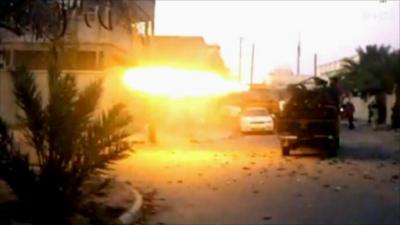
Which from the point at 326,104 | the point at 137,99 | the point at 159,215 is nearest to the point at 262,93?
the point at 137,99

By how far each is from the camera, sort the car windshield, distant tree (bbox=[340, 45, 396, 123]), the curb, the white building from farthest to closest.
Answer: the white building
distant tree (bbox=[340, 45, 396, 123])
the car windshield
the curb

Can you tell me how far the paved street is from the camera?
11.7 meters

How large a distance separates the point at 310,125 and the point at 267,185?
30.1 ft

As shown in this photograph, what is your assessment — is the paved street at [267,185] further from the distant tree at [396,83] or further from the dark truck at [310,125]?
the distant tree at [396,83]

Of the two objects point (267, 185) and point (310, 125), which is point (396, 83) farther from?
point (267, 185)

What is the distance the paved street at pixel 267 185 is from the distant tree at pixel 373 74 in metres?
27.7

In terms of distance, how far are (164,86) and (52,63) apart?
2749 cm

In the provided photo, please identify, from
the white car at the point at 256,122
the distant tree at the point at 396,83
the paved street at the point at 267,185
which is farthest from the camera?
the distant tree at the point at 396,83

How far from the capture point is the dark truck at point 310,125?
980 inches

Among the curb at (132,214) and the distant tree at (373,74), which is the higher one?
the distant tree at (373,74)

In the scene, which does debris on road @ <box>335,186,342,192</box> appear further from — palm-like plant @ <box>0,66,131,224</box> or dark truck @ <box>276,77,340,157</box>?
dark truck @ <box>276,77,340,157</box>

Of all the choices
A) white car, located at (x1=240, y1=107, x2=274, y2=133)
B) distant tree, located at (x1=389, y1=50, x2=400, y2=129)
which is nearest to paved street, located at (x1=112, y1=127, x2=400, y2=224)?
white car, located at (x1=240, y1=107, x2=274, y2=133)

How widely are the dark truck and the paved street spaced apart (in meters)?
0.58

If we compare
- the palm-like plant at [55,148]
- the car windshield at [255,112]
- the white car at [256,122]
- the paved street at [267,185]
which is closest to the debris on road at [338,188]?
the paved street at [267,185]
